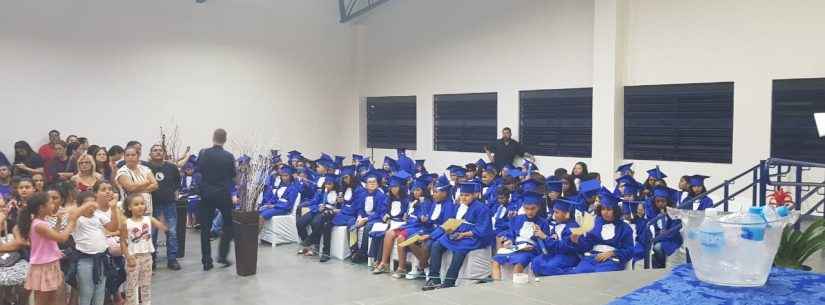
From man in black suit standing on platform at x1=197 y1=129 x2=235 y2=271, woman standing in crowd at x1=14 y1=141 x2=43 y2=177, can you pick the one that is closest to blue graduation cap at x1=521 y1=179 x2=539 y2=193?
man in black suit standing on platform at x1=197 y1=129 x2=235 y2=271

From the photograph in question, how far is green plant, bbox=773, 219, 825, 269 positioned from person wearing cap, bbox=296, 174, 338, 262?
5.80 metres

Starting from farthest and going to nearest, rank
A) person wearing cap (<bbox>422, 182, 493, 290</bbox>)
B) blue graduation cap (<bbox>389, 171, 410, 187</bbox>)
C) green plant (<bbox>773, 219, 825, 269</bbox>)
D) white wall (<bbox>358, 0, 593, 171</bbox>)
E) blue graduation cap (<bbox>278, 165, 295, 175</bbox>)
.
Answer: white wall (<bbox>358, 0, 593, 171</bbox>) < blue graduation cap (<bbox>278, 165, 295, 175</bbox>) < blue graduation cap (<bbox>389, 171, 410, 187</bbox>) < person wearing cap (<bbox>422, 182, 493, 290</bbox>) < green plant (<bbox>773, 219, 825, 269</bbox>)

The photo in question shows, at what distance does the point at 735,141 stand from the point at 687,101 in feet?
3.20

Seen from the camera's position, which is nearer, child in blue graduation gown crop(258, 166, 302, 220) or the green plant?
the green plant

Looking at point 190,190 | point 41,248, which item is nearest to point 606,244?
point 41,248

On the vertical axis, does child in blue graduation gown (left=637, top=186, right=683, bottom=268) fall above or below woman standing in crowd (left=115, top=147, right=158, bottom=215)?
below

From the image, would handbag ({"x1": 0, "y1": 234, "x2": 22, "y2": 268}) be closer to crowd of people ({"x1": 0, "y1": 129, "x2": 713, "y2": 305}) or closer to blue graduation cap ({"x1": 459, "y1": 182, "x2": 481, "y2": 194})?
crowd of people ({"x1": 0, "y1": 129, "x2": 713, "y2": 305})

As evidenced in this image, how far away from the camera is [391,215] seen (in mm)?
8508

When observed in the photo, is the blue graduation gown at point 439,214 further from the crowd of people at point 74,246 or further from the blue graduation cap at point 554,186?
the crowd of people at point 74,246

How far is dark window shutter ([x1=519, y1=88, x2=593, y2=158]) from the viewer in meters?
12.1

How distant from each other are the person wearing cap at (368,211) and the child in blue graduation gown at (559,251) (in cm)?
244

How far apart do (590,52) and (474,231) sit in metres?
5.79

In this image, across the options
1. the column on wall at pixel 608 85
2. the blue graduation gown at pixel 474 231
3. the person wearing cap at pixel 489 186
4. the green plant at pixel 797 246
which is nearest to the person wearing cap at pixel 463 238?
the blue graduation gown at pixel 474 231

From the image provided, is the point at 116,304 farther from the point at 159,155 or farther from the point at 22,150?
the point at 22,150
